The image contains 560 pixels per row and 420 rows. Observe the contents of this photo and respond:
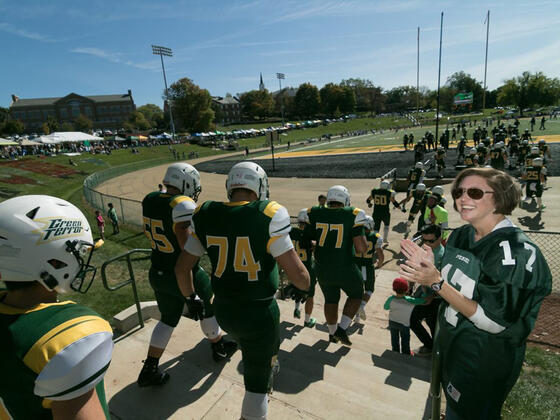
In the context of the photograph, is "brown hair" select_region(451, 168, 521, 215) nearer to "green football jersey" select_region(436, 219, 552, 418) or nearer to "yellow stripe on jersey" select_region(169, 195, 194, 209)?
"green football jersey" select_region(436, 219, 552, 418)

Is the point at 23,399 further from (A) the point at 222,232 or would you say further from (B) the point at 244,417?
(B) the point at 244,417

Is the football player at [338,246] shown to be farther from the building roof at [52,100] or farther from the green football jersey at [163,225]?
the building roof at [52,100]

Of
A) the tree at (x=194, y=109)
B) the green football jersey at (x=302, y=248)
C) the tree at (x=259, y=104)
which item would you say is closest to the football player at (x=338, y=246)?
the green football jersey at (x=302, y=248)

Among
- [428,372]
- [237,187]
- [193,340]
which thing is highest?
[237,187]

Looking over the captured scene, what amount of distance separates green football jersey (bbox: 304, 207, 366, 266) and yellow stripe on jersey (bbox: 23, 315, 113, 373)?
3810 millimetres

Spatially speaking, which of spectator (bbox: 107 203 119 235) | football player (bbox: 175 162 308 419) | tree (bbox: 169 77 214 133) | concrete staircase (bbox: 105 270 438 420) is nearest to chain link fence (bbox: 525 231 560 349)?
concrete staircase (bbox: 105 270 438 420)

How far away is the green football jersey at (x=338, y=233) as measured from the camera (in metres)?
4.84

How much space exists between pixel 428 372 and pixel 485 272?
299 cm

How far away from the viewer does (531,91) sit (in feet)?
290

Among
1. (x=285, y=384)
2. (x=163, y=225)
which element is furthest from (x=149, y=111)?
(x=285, y=384)

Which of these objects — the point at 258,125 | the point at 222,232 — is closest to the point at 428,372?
the point at 222,232

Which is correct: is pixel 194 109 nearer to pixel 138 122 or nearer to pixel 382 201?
pixel 138 122

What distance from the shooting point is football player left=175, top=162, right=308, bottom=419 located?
272cm

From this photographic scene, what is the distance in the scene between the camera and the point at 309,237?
5.25 metres
